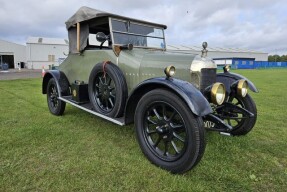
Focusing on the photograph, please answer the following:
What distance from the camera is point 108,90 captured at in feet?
12.8

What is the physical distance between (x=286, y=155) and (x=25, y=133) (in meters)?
4.15

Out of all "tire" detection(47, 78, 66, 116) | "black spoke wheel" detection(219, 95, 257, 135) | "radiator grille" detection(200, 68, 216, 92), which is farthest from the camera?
"tire" detection(47, 78, 66, 116)

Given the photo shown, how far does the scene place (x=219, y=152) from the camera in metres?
3.33

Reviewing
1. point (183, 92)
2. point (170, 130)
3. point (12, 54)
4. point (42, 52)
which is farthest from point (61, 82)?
point (12, 54)

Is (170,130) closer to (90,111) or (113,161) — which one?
(113,161)

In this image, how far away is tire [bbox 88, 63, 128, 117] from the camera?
353cm

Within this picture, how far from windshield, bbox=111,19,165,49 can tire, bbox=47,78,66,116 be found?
2.08 m

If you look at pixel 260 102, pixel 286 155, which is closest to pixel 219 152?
pixel 286 155

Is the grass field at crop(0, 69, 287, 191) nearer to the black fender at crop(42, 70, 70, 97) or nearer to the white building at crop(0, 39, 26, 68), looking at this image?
the black fender at crop(42, 70, 70, 97)

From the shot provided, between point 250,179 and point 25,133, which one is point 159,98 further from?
point 25,133

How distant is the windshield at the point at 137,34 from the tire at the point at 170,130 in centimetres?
148

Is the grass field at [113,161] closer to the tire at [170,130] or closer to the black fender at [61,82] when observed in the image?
the tire at [170,130]

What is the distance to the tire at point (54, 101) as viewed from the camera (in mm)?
5211

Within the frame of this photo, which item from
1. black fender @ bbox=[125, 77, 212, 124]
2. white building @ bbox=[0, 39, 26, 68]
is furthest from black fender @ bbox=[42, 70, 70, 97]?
white building @ bbox=[0, 39, 26, 68]
